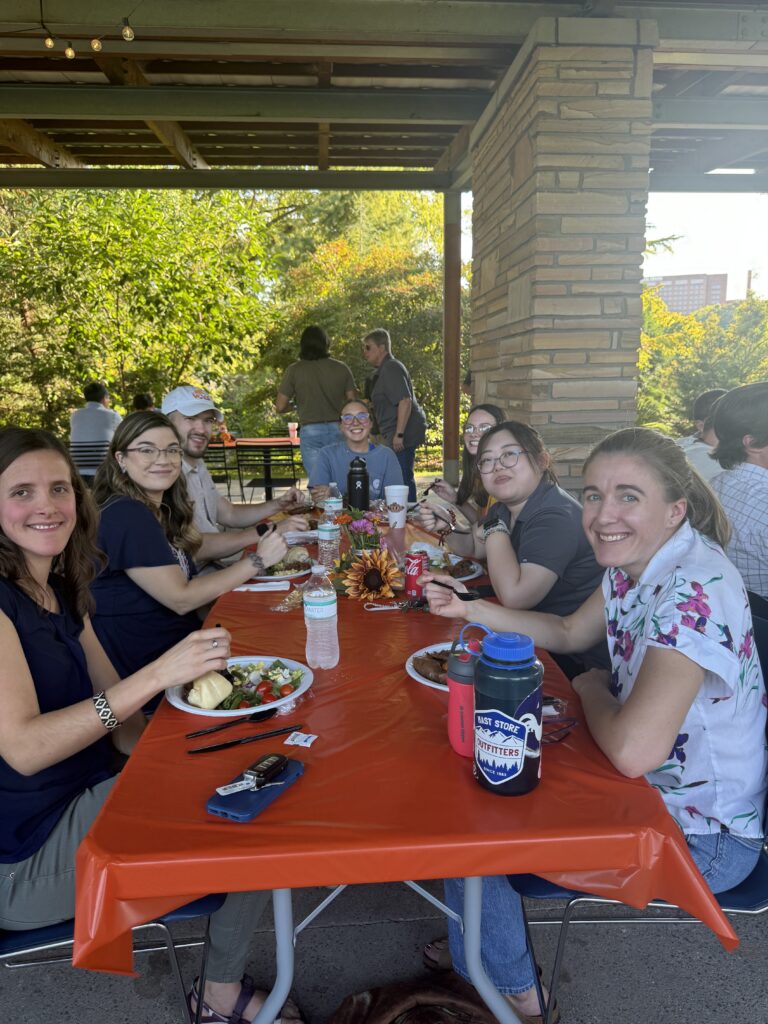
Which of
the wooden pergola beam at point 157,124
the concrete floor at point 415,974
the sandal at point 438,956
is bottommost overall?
the concrete floor at point 415,974

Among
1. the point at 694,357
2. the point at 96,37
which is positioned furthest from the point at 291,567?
the point at 694,357

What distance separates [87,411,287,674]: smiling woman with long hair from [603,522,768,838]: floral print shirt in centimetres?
124

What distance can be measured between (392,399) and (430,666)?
5.02 m

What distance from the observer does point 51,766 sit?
4.83ft

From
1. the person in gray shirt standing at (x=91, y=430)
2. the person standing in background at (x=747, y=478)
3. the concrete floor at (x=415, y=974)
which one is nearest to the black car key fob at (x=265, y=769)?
the concrete floor at (x=415, y=974)

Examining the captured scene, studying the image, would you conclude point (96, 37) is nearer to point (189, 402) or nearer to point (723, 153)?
point (189, 402)

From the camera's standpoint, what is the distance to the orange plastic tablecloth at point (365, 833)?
1.02m

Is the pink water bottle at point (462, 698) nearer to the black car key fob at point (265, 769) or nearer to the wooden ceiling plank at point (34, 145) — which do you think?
the black car key fob at point (265, 769)

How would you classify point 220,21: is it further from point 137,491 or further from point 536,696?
point 536,696

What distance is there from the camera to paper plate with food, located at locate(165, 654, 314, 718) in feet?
4.83

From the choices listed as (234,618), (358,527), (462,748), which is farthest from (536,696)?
(358,527)

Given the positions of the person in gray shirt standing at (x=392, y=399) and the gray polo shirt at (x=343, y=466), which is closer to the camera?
the gray polo shirt at (x=343, y=466)

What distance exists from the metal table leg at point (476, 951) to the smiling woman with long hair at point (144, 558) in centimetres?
125

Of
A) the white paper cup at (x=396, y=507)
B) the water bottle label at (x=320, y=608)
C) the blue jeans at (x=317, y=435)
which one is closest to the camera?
the water bottle label at (x=320, y=608)
